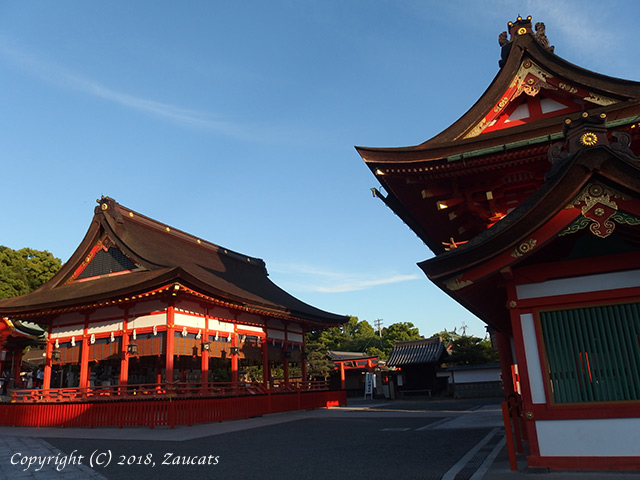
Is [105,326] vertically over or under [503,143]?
under

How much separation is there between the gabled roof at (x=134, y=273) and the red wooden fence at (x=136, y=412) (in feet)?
11.2

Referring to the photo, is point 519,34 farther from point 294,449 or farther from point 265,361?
point 265,361

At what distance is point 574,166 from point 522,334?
7.33 feet

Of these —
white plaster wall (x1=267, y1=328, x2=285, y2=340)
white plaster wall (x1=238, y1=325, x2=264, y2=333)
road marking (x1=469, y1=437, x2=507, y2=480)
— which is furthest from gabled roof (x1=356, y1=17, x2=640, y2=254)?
white plaster wall (x1=267, y1=328, x2=285, y2=340)

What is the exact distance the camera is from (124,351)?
16.2 meters

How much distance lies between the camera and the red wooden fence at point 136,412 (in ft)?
46.7

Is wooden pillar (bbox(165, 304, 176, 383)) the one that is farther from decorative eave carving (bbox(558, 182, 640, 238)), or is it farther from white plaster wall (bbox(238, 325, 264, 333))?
decorative eave carving (bbox(558, 182, 640, 238))

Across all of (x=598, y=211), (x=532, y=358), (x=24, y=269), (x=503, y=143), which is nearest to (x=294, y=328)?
(x=503, y=143)

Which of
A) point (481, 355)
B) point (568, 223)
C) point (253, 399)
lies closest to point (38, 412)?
point (253, 399)

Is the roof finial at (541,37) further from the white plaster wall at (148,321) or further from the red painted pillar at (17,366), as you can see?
the red painted pillar at (17,366)

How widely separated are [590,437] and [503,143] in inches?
188

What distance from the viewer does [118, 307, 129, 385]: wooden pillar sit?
1589 cm

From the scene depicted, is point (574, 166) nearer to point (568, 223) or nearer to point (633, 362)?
point (568, 223)

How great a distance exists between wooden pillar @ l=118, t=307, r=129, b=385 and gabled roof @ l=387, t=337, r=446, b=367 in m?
21.3
